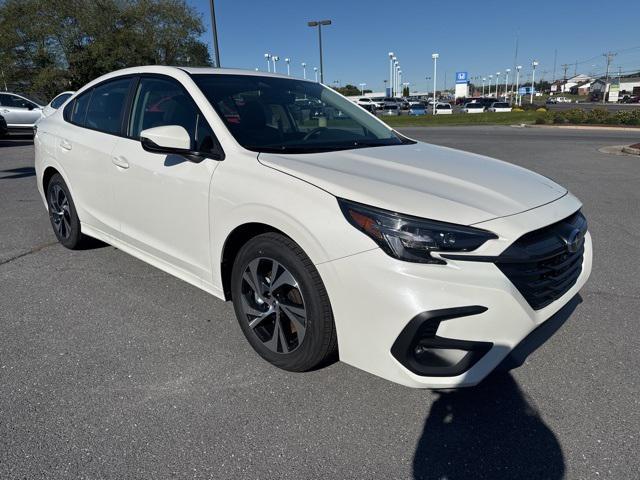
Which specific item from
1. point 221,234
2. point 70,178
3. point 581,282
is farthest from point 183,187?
point 581,282

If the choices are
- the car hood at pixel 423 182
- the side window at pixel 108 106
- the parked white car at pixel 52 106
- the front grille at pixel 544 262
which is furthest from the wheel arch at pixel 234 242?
the parked white car at pixel 52 106

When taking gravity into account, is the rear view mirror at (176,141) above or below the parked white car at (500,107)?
above

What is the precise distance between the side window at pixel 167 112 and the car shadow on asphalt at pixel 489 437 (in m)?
2.01

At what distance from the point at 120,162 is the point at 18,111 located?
53.2ft

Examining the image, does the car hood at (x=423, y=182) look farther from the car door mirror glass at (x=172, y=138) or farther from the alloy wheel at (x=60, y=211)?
the alloy wheel at (x=60, y=211)

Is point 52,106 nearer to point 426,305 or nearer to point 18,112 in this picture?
point 426,305

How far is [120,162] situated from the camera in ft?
11.7

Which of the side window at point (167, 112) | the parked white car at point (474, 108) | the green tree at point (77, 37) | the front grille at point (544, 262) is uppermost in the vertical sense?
the green tree at point (77, 37)

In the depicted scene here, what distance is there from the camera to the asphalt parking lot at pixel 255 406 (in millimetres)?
2105

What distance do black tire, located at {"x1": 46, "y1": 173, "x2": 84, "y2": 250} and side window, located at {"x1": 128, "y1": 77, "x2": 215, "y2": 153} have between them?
131 cm

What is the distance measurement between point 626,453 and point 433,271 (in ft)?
3.82

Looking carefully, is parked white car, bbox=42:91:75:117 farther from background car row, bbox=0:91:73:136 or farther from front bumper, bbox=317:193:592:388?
front bumper, bbox=317:193:592:388

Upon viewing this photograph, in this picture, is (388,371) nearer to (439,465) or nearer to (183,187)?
(439,465)

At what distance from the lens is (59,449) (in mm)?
2182
